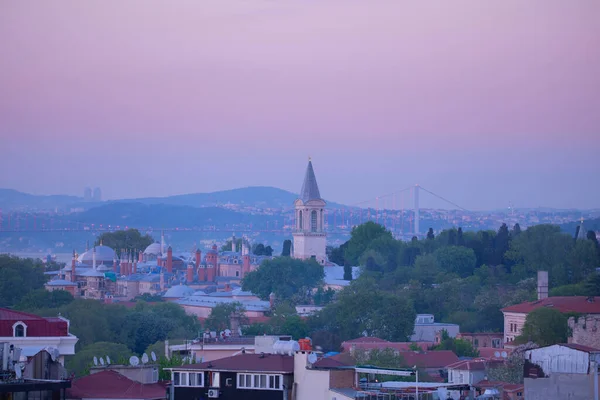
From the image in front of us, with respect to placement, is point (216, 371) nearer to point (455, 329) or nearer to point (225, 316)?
point (455, 329)

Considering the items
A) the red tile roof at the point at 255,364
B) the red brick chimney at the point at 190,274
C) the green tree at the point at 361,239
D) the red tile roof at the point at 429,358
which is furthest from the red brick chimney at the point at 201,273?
the red tile roof at the point at 255,364

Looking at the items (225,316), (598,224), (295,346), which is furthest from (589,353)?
(598,224)

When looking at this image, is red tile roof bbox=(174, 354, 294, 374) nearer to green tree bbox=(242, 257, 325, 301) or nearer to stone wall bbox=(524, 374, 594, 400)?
stone wall bbox=(524, 374, 594, 400)

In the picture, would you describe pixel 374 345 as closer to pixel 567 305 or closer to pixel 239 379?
pixel 567 305

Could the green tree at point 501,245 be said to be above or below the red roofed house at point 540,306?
above

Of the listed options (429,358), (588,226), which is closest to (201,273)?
(588,226)

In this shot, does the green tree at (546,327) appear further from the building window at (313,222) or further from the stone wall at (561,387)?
the building window at (313,222)
